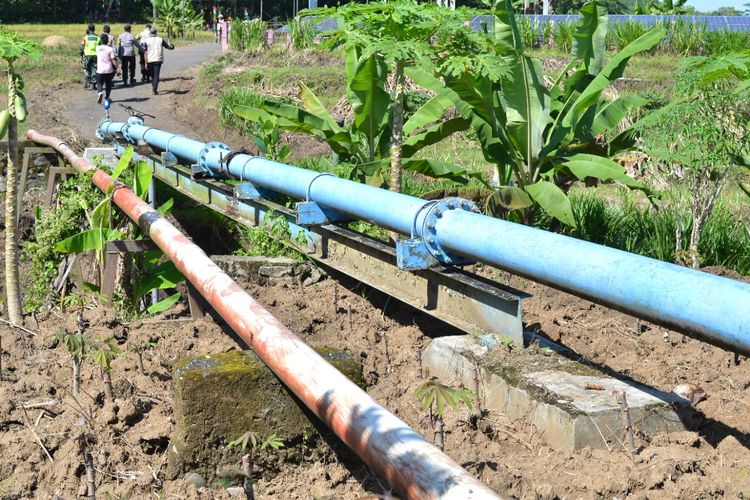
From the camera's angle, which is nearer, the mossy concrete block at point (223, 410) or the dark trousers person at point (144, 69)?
the mossy concrete block at point (223, 410)

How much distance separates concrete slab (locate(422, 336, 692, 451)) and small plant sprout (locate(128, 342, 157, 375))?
147 cm

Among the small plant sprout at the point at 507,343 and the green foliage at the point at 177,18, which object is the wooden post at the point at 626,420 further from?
the green foliage at the point at 177,18

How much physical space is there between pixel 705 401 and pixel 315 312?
2.57 meters

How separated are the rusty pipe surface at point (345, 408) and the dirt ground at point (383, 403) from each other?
14 centimetres

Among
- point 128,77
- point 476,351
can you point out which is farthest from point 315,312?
point 128,77

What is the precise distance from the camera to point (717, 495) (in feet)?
9.98

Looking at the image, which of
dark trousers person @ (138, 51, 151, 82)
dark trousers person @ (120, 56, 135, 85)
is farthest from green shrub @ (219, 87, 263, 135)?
dark trousers person @ (138, 51, 151, 82)

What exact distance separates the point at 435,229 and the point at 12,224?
9.75 feet

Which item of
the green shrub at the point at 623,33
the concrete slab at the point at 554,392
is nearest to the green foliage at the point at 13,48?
the concrete slab at the point at 554,392

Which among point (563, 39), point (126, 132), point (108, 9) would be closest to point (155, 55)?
point (563, 39)

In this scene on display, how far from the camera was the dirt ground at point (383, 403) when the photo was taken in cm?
323

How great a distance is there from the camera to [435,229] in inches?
187

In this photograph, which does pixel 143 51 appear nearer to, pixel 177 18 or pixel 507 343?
pixel 507 343

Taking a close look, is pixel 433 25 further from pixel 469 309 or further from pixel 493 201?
pixel 469 309
